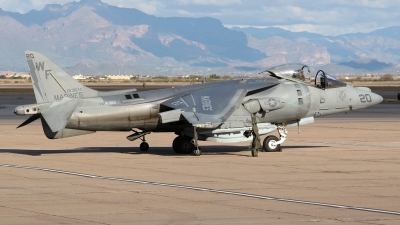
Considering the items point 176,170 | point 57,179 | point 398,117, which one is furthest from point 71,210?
point 398,117

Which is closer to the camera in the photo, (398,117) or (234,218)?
(234,218)

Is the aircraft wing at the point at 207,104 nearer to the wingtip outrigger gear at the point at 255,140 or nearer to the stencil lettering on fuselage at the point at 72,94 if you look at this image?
the wingtip outrigger gear at the point at 255,140

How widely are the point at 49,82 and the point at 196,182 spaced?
7.61 m

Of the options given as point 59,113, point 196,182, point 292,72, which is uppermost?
point 292,72

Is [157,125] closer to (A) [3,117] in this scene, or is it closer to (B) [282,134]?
(B) [282,134]

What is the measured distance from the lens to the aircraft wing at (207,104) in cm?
2342

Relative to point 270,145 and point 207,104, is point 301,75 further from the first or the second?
point 207,104

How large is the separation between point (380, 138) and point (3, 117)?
2576 centimetres

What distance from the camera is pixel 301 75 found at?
26141mm

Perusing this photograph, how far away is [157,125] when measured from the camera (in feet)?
81.1

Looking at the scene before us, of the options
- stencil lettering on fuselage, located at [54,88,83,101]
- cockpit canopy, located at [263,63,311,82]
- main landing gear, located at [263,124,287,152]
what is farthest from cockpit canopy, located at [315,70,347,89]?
stencil lettering on fuselage, located at [54,88,83,101]

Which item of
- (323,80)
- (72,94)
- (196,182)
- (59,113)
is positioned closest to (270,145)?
(323,80)

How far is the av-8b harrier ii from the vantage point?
23578 mm

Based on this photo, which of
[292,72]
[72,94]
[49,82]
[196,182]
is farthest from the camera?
[292,72]
